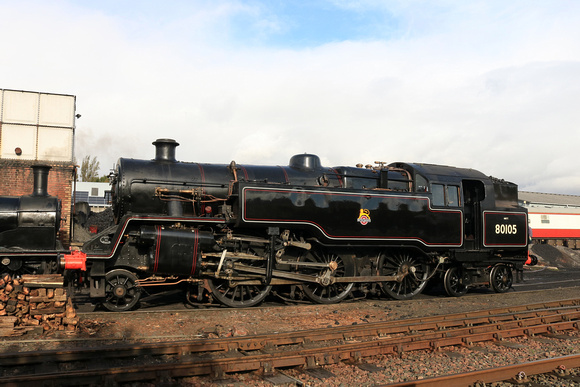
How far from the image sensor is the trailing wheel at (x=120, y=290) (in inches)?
311

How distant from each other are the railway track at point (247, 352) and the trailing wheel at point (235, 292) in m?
2.36

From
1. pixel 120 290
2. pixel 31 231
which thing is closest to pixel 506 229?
pixel 120 290

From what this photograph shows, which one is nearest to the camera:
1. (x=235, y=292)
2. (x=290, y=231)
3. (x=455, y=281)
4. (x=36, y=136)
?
(x=235, y=292)

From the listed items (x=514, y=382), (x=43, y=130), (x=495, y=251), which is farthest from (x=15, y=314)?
(x=43, y=130)

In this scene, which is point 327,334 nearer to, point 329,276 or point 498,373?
point 498,373

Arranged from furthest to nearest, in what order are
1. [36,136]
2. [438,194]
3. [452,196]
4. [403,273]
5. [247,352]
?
[36,136], [452,196], [438,194], [403,273], [247,352]

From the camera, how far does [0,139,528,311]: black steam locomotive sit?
8062mm

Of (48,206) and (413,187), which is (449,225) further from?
(48,206)

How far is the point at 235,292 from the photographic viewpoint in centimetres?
878

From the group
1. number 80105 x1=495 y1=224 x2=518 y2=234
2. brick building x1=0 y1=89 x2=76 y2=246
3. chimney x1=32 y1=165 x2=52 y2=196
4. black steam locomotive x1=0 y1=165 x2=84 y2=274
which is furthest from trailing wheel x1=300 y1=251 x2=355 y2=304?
brick building x1=0 y1=89 x2=76 y2=246

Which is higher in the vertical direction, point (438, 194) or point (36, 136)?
point (36, 136)

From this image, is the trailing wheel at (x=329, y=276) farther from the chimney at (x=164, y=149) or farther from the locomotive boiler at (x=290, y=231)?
the chimney at (x=164, y=149)

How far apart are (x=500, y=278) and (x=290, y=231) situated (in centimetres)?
604

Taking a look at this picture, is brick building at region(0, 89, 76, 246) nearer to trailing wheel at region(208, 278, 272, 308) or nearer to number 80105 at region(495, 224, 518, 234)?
trailing wheel at region(208, 278, 272, 308)
